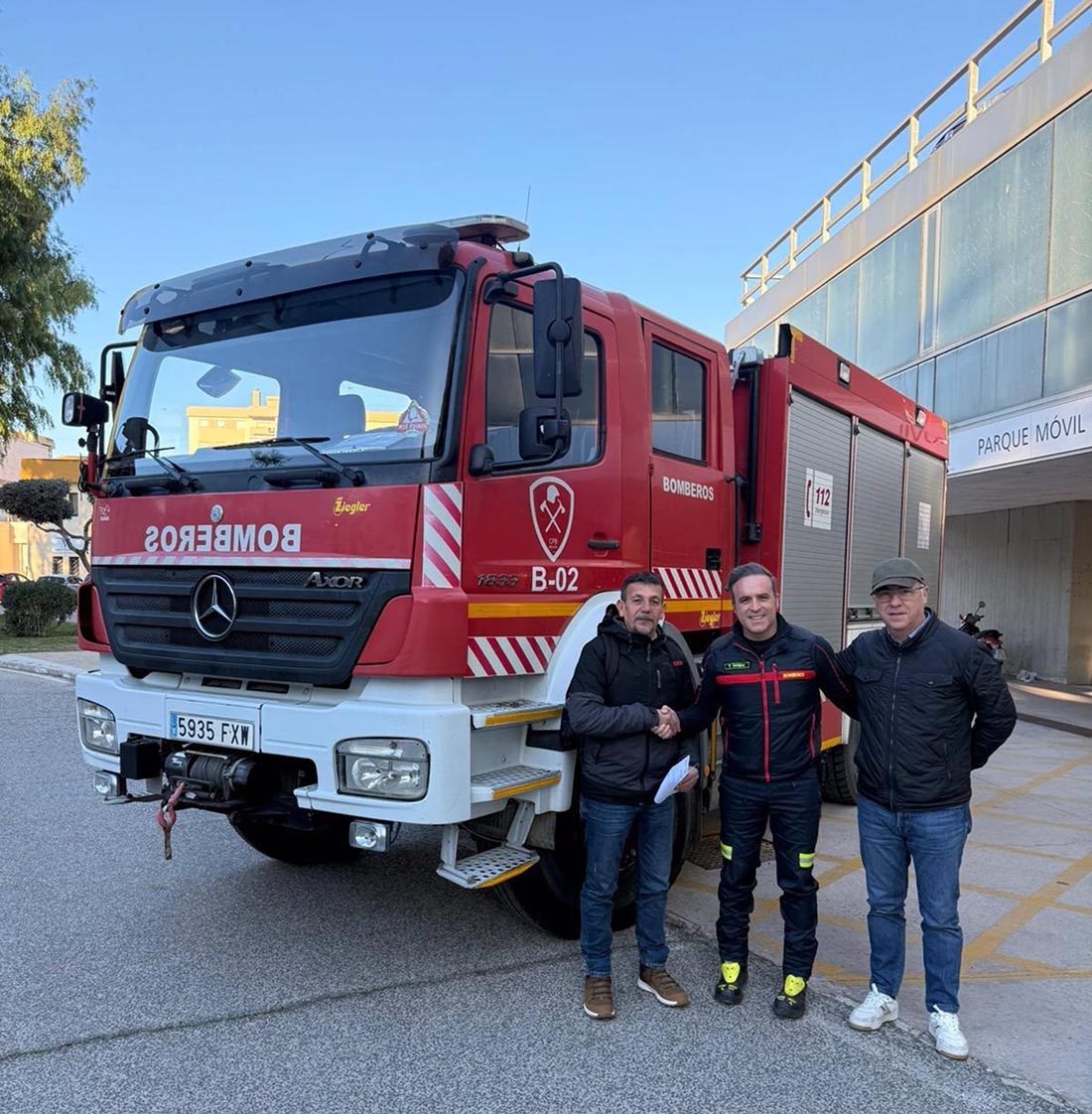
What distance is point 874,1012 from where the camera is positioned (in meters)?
3.33

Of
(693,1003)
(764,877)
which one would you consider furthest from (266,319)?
(764,877)

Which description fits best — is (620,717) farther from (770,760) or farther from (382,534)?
(382,534)

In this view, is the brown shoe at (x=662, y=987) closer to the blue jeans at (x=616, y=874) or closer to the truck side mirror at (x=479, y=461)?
the blue jeans at (x=616, y=874)

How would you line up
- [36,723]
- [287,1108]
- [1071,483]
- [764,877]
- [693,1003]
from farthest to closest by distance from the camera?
[1071,483] < [36,723] < [764,877] < [693,1003] < [287,1108]

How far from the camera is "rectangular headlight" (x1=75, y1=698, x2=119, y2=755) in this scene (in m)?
3.96

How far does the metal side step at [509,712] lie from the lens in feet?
10.9

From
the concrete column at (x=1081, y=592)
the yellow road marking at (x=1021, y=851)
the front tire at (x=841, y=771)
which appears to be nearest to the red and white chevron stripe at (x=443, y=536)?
the front tire at (x=841, y=771)

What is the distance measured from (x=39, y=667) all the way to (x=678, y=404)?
39.3 feet

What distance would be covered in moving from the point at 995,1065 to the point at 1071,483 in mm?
11131

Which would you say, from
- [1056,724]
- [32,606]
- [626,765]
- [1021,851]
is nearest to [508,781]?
[626,765]

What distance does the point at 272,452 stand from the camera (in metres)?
3.63

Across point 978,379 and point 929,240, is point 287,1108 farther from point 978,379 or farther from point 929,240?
point 929,240

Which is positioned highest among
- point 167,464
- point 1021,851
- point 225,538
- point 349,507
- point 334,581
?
point 167,464

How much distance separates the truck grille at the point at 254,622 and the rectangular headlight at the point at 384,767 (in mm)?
254
